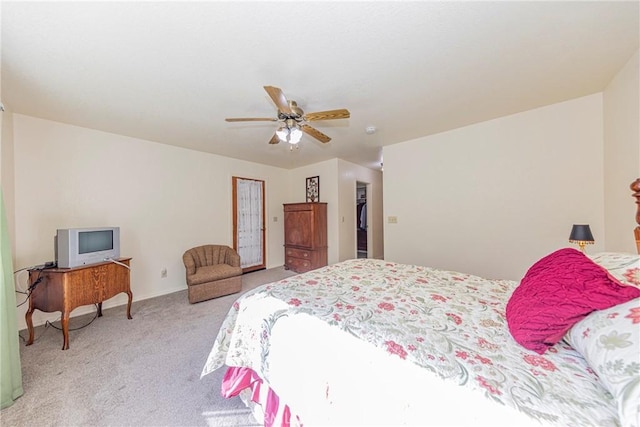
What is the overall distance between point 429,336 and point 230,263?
3411 millimetres

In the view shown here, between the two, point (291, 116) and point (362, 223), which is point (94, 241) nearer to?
point (291, 116)

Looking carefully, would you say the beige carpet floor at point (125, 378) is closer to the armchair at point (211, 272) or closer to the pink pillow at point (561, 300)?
the armchair at point (211, 272)

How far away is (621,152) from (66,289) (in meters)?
5.04

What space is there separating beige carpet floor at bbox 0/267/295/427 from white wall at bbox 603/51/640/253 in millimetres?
3230

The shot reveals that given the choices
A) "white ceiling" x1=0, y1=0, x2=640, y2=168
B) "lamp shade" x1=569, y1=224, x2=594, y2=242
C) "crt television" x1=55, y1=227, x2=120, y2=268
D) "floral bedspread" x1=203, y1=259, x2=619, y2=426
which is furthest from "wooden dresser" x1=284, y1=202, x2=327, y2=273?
"lamp shade" x1=569, y1=224, x2=594, y2=242

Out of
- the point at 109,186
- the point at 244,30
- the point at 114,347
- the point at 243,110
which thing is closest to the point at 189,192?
the point at 109,186

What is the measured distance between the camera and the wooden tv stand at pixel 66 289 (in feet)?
6.80

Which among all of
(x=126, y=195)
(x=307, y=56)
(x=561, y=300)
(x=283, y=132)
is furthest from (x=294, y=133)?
(x=126, y=195)

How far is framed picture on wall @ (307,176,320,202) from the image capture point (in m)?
4.75

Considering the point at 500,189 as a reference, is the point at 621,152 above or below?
above

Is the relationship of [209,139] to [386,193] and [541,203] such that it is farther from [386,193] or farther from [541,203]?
[541,203]

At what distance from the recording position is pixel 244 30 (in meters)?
1.35

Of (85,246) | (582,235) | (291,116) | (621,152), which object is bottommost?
(85,246)

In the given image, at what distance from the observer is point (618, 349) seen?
649 millimetres
